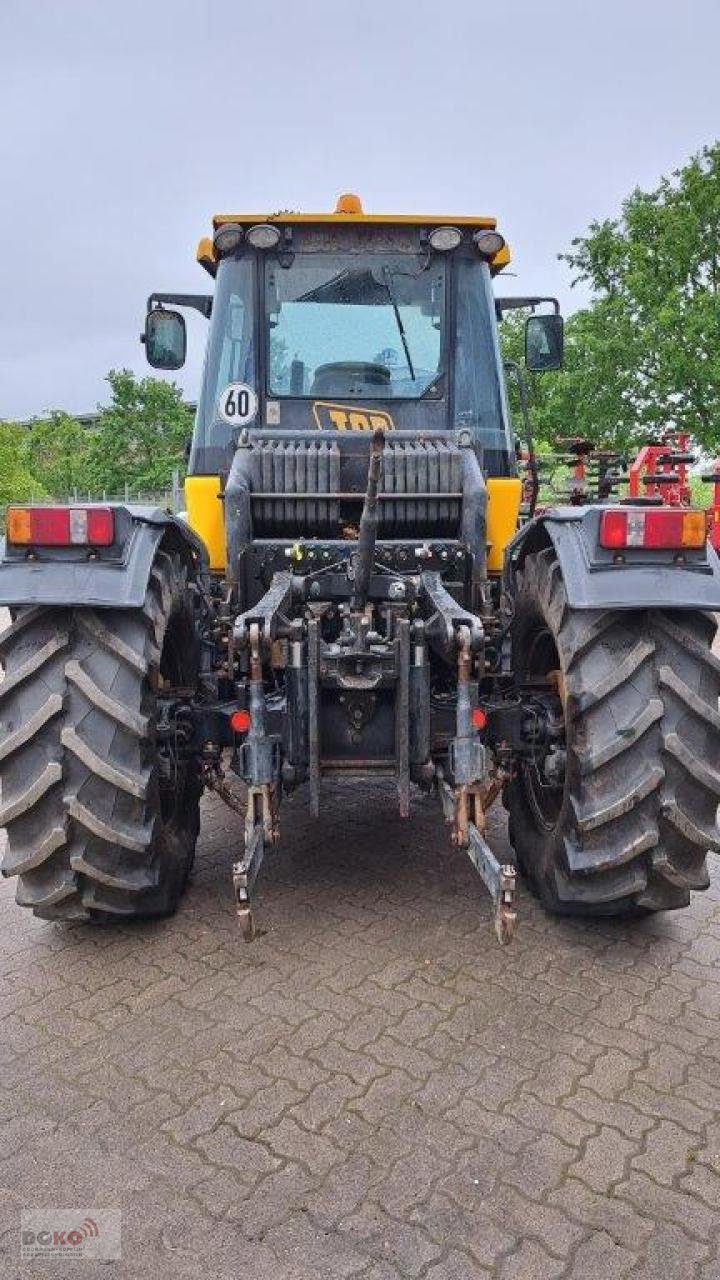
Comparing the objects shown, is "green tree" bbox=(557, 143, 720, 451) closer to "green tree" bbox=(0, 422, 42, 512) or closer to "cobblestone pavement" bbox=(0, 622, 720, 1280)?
"cobblestone pavement" bbox=(0, 622, 720, 1280)

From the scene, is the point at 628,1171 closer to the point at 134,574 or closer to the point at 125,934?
the point at 125,934

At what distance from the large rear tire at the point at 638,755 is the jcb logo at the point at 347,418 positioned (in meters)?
1.57

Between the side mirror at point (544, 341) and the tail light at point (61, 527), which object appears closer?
the tail light at point (61, 527)

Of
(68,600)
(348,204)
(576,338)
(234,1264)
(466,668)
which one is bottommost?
(234,1264)

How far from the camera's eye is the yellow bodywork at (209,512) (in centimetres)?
445

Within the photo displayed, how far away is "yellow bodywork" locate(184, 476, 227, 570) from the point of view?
14.6 ft

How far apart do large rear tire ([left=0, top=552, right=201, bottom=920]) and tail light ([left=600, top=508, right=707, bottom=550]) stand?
164 centimetres

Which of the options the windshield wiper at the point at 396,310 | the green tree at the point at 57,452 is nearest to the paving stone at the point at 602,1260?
the windshield wiper at the point at 396,310

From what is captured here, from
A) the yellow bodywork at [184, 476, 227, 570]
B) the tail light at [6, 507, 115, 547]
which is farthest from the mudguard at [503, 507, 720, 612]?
the yellow bodywork at [184, 476, 227, 570]

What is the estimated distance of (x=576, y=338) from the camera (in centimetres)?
2106

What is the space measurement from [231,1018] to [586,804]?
137 centimetres

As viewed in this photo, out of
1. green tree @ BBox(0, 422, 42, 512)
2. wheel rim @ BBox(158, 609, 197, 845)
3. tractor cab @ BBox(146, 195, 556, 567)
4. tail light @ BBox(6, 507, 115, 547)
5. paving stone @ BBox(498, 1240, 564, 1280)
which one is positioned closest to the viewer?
paving stone @ BBox(498, 1240, 564, 1280)

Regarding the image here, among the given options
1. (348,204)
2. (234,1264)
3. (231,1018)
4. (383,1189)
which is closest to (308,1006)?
(231,1018)

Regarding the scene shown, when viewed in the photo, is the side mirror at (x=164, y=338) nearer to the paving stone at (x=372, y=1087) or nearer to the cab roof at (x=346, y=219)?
the cab roof at (x=346, y=219)
